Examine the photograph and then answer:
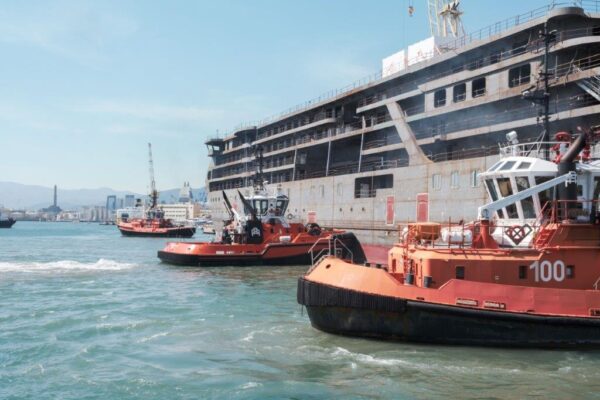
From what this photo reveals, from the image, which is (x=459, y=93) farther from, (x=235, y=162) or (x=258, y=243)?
(x=235, y=162)

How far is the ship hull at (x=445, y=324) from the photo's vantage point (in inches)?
475

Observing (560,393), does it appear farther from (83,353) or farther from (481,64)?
(481,64)

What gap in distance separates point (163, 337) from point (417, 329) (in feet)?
19.0

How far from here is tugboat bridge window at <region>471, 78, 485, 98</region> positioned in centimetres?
3399

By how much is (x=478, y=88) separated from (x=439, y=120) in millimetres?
3426

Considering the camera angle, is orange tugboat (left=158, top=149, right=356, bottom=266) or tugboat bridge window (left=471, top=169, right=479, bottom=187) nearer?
tugboat bridge window (left=471, top=169, right=479, bottom=187)

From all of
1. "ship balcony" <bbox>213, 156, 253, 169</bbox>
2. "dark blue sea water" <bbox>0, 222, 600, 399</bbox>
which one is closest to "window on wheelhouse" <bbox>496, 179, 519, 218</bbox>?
"dark blue sea water" <bbox>0, 222, 600, 399</bbox>

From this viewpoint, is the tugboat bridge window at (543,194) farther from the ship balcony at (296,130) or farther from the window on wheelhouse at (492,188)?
the ship balcony at (296,130)

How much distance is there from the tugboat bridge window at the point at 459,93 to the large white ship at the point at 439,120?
6 cm

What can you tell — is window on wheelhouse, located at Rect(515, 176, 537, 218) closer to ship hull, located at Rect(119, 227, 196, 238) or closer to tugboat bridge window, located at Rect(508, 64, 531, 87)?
tugboat bridge window, located at Rect(508, 64, 531, 87)

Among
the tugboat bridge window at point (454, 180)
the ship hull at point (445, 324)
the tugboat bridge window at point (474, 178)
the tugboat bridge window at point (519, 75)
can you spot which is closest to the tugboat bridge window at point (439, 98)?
the tugboat bridge window at point (519, 75)

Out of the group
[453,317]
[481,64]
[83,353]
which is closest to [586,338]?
[453,317]

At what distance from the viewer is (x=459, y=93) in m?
35.7

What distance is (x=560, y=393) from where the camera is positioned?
9.85 meters
